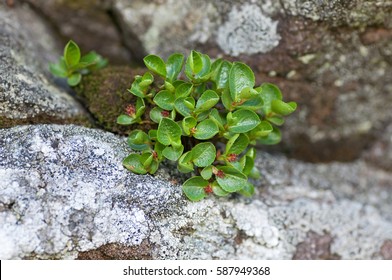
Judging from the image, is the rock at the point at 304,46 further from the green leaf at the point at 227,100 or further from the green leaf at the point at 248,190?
the green leaf at the point at 248,190

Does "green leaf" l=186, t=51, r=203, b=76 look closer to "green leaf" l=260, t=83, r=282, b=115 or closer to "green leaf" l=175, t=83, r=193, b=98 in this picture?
"green leaf" l=175, t=83, r=193, b=98

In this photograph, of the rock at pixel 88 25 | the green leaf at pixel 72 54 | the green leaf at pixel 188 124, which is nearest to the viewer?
the green leaf at pixel 188 124

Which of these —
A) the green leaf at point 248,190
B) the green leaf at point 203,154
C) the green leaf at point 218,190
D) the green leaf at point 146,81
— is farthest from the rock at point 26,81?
the green leaf at point 248,190

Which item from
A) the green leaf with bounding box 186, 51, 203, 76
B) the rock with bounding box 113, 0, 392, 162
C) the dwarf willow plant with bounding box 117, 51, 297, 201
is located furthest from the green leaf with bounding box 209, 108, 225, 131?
the rock with bounding box 113, 0, 392, 162

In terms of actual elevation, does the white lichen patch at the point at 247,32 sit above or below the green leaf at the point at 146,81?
above

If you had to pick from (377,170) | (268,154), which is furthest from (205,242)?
(377,170)

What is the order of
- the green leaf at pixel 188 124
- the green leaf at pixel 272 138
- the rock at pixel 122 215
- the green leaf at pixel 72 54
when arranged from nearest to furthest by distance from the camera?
the rock at pixel 122 215, the green leaf at pixel 188 124, the green leaf at pixel 72 54, the green leaf at pixel 272 138
